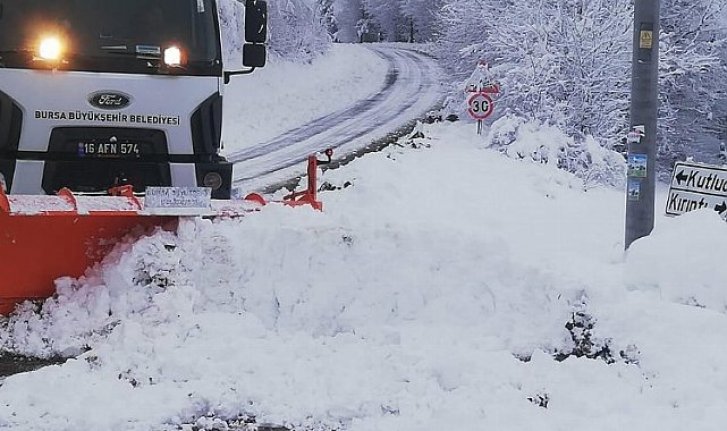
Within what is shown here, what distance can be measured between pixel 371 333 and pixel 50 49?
3.26 m

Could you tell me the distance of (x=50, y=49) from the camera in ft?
21.2

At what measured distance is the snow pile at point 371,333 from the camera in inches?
167

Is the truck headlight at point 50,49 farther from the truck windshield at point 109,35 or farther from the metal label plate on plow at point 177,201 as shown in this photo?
the metal label plate on plow at point 177,201

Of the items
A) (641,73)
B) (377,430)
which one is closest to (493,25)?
(641,73)

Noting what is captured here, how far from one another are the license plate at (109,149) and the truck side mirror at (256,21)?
1250mm

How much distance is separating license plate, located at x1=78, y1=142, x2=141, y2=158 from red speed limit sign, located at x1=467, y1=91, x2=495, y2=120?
10.6m

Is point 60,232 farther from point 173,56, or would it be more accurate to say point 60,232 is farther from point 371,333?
point 371,333

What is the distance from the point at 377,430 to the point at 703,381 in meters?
1.68

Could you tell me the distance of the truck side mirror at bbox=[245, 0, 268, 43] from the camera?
22.3 feet

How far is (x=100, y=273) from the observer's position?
5.55 m

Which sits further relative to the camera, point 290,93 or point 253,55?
point 290,93

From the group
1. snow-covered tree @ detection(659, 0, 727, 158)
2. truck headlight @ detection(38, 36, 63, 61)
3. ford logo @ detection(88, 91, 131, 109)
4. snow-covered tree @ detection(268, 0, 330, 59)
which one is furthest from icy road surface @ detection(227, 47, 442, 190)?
snow-covered tree @ detection(659, 0, 727, 158)

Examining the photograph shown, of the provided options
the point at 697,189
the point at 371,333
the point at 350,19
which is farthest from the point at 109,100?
the point at 350,19

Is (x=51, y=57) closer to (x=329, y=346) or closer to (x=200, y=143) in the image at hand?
(x=200, y=143)
